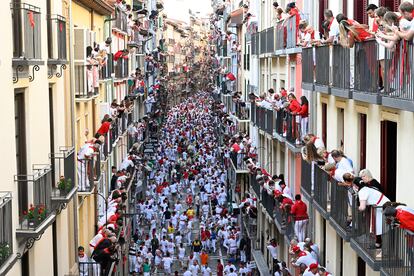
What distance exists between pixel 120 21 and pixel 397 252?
31.3 metres

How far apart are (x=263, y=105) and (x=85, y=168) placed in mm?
10129

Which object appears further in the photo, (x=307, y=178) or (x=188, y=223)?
(x=188, y=223)

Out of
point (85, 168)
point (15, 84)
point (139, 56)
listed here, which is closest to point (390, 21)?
point (15, 84)

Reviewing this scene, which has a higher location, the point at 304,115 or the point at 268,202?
the point at 304,115

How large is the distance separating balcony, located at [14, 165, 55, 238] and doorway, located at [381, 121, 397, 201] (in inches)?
253

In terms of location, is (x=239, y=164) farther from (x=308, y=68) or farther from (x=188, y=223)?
(x=308, y=68)

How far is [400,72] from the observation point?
13516 millimetres

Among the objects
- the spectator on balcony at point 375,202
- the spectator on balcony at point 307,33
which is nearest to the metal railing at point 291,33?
the spectator on balcony at point 307,33

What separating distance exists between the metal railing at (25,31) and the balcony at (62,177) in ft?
11.7

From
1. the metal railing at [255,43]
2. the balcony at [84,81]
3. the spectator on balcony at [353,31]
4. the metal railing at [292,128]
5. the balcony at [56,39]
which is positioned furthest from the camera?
the metal railing at [255,43]

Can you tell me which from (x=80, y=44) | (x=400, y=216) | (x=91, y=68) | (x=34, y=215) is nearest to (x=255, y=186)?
(x=91, y=68)

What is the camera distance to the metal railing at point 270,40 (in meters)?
32.5

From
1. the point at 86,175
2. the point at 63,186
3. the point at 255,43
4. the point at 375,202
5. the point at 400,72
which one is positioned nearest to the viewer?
the point at 400,72

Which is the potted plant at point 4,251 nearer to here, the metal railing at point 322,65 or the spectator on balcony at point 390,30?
the spectator on balcony at point 390,30
